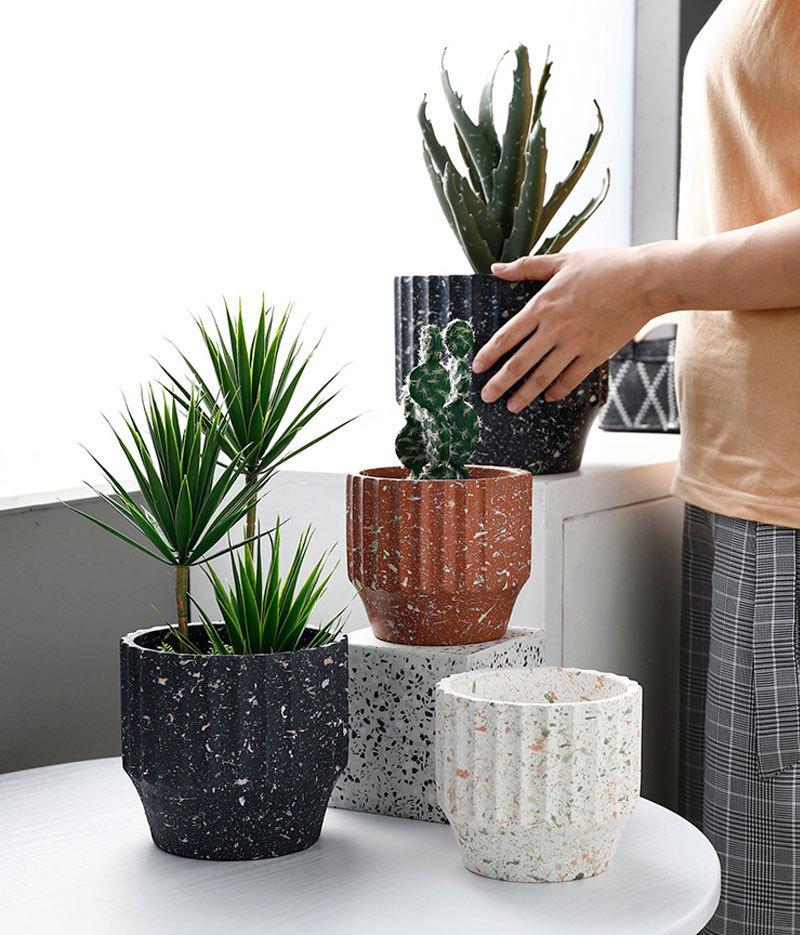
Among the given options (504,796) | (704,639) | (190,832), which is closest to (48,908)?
(190,832)

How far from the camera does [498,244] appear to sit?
124 cm

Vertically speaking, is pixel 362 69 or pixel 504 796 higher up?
pixel 362 69

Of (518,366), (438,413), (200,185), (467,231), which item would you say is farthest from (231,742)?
(200,185)

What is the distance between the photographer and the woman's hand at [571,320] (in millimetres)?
1098

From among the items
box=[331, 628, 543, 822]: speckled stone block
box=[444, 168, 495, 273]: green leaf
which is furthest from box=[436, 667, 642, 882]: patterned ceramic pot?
box=[444, 168, 495, 273]: green leaf

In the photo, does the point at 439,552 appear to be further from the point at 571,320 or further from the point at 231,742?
the point at 571,320

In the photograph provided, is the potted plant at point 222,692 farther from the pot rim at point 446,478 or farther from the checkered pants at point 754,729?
the checkered pants at point 754,729

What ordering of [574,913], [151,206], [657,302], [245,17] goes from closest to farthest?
[574,913] < [657,302] < [151,206] < [245,17]

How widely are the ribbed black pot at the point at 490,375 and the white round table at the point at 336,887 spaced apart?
411 millimetres

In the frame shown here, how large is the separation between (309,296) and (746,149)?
66 centimetres

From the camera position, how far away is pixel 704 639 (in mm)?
1361

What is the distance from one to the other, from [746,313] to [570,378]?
165mm

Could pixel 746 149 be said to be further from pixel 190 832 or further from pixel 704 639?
→ pixel 190 832

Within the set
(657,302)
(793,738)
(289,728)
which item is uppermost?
(657,302)
